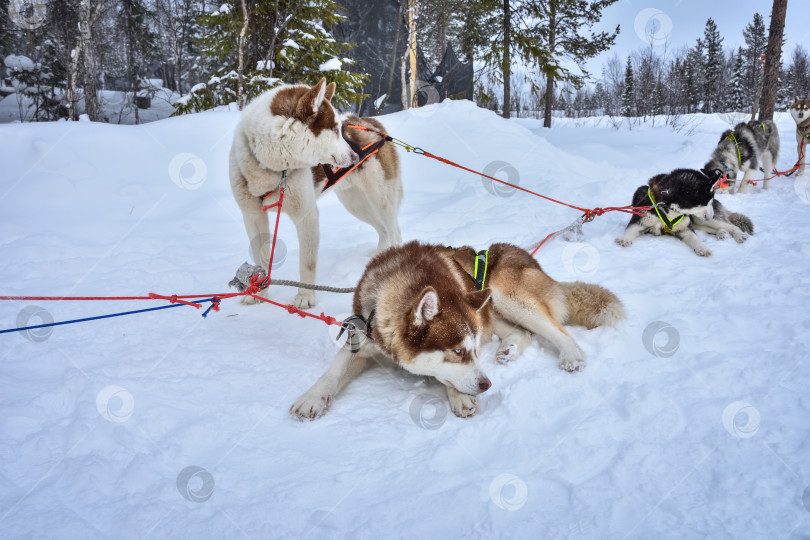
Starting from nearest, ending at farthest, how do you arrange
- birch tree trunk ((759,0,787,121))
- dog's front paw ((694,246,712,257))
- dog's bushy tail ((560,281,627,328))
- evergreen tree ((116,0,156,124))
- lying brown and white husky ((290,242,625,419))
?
lying brown and white husky ((290,242,625,419))
dog's bushy tail ((560,281,627,328))
dog's front paw ((694,246,712,257))
birch tree trunk ((759,0,787,121))
evergreen tree ((116,0,156,124))

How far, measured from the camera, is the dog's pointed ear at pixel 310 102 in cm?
323

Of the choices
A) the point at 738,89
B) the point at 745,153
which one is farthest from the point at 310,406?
the point at 738,89

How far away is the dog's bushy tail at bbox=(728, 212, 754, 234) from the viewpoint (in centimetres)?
512

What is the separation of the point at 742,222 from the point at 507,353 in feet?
14.9

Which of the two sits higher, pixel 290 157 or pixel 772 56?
pixel 772 56

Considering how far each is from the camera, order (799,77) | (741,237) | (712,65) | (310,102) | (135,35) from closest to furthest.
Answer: (310,102) < (741,237) < (135,35) < (712,65) < (799,77)

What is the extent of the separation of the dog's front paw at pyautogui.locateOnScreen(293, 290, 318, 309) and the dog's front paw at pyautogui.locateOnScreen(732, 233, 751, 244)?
4.76m

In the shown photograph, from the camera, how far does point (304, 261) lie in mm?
3670

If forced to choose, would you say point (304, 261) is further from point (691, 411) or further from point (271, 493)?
point (691, 411)

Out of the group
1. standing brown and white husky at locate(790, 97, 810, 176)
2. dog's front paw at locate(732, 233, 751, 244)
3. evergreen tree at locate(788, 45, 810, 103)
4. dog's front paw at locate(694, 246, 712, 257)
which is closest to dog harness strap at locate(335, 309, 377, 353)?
dog's front paw at locate(694, 246, 712, 257)

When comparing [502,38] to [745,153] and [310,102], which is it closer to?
[745,153]

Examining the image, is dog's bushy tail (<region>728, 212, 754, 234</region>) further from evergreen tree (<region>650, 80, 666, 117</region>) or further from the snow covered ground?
evergreen tree (<region>650, 80, 666, 117</region>)

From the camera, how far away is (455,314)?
83.1 inches

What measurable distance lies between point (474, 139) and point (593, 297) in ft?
23.1
